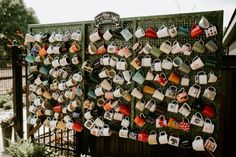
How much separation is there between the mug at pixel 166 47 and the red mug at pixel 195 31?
30cm

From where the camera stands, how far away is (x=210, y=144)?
128 inches

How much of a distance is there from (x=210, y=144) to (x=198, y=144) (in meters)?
0.13

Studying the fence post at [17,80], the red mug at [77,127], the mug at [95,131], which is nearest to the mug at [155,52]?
the mug at [95,131]

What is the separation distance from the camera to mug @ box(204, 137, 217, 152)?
10.7 ft

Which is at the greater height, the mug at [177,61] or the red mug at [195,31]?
the red mug at [195,31]

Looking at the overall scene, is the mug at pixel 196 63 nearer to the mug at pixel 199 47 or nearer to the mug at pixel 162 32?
the mug at pixel 199 47

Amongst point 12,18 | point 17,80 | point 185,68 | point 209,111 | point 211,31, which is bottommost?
point 209,111

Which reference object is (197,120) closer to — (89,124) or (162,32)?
(162,32)

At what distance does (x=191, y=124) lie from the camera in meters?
3.42

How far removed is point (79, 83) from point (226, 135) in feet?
6.96

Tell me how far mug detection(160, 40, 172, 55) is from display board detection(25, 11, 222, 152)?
0.01 metres

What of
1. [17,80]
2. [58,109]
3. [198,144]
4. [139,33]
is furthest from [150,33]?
[17,80]

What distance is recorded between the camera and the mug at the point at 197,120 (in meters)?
3.29

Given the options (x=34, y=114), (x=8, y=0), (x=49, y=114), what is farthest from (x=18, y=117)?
(x=8, y=0)
